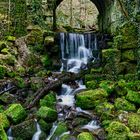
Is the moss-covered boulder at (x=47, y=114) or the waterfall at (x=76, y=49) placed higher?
the waterfall at (x=76, y=49)

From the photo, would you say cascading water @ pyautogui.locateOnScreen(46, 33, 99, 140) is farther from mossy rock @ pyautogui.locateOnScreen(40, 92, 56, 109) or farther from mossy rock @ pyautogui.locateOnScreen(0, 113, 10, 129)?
mossy rock @ pyautogui.locateOnScreen(0, 113, 10, 129)

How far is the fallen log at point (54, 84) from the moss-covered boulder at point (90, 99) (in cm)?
137

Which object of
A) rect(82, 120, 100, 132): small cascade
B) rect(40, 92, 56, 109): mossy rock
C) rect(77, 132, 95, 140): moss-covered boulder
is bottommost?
rect(82, 120, 100, 132): small cascade

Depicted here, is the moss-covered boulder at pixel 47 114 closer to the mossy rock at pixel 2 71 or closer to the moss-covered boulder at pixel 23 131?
the moss-covered boulder at pixel 23 131

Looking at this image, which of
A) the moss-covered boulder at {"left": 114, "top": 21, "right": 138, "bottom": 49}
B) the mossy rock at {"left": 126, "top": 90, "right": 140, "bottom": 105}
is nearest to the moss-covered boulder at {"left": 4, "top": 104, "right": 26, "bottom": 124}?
the mossy rock at {"left": 126, "top": 90, "right": 140, "bottom": 105}

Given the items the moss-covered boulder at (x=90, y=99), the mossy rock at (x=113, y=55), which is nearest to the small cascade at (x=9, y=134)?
the moss-covered boulder at (x=90, y=99)

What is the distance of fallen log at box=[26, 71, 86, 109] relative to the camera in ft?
37.1

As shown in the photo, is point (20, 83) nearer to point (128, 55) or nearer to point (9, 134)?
point (9, 134)

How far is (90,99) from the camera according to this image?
36.2ft

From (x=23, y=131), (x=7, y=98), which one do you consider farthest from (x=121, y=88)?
(x=23, y=131)

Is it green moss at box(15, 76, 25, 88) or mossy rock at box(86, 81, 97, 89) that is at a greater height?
green moss at box(15, 76, 25, 88)

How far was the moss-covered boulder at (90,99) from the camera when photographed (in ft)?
35.8

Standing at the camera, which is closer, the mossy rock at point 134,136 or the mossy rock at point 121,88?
the mossy rock at point 134,136

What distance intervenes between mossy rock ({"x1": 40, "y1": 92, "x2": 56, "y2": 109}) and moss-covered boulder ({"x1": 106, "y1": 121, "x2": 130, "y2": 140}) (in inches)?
107
